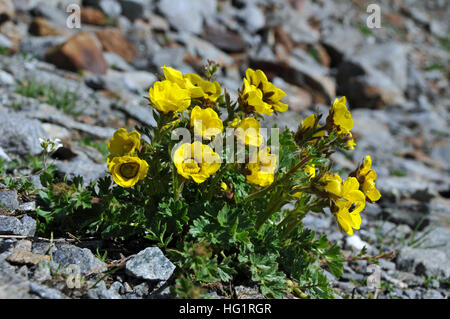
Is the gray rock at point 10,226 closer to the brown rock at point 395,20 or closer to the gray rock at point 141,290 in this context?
the gray rock at point 141,290

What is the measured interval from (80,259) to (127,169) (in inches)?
23.1

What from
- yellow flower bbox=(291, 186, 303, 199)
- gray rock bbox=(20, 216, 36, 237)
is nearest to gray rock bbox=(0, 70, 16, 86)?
gray rock bbox=(20, 216, 36, 237)

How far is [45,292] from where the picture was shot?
207cm

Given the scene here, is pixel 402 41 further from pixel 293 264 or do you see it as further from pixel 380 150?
pixel 293 264

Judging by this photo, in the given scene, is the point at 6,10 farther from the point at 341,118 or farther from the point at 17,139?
the point at 341,118

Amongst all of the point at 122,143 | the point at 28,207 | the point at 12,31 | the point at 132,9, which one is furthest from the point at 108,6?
the point at 122,143

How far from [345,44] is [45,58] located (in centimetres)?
909

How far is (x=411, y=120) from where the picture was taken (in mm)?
10453

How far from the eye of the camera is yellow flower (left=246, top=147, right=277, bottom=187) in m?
2.33

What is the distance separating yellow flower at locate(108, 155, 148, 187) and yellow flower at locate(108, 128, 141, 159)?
0.09 metres

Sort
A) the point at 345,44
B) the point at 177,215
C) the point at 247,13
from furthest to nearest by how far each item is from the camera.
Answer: the point at 345,44, the point at 247,13, the point at 177,215

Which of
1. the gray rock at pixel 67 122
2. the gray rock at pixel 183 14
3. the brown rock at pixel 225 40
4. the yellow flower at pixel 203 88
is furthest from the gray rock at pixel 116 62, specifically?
the yellow flower at pixel 203 88

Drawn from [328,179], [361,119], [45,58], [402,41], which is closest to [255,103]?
[328,179]

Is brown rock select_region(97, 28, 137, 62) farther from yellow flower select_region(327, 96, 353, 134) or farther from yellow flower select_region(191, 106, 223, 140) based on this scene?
yellow flower select_region(327, 96, 353, 134)
